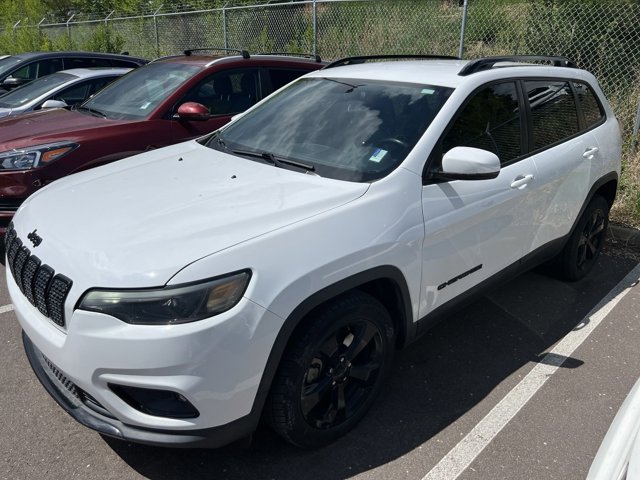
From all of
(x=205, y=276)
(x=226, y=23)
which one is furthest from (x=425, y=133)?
(x=226, y=23)

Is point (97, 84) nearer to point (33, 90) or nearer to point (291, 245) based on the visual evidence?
point (33, 90)

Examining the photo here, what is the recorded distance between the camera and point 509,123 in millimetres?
3490

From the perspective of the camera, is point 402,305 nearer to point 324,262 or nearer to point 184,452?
point 324,262

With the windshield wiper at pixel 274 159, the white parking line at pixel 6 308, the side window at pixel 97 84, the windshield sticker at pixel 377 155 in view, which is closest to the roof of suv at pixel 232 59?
the side window at pixel 97 84

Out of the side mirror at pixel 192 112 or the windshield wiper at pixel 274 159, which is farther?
the side mirror at pixel 192 112

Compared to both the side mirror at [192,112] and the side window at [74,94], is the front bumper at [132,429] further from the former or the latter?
the side window at [74,94]

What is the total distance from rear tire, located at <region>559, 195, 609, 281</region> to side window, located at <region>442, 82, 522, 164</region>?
1.23m

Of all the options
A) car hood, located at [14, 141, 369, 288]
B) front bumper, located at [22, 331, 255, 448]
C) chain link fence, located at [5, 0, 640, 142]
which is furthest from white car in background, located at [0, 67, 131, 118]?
front bumper, located at [22, 331, 255, 448]

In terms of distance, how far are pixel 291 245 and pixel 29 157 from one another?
3.03 meters

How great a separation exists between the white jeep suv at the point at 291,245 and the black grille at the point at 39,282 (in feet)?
0.04

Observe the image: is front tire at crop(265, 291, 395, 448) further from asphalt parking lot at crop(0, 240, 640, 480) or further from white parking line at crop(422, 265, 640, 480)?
white parking line at crop(422, 265, 640, 480)

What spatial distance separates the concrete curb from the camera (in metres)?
5.46

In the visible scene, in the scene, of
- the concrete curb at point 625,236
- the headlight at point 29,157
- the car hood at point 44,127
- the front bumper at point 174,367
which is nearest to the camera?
the front bumper at point 174,367

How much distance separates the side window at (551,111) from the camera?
12.1 ft
